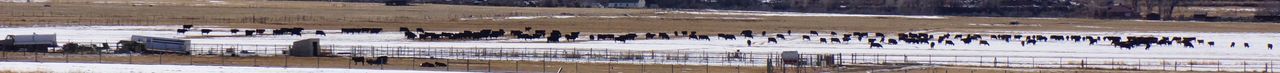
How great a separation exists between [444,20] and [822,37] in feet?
39.5

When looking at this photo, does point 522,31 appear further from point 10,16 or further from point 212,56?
point 212,56

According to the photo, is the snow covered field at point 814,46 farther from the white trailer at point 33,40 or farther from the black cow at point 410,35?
the white trailer at point 33,40

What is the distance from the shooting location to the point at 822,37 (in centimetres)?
5856

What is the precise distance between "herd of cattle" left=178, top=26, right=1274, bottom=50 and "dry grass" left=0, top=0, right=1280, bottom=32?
10.1 feet

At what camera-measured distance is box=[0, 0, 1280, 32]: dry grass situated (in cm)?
6488

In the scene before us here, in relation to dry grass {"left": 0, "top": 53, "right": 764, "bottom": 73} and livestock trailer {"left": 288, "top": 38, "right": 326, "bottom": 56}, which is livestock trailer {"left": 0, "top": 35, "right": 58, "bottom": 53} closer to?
dry grass {"left": 0, "top": 53, "right": 764, "bottom": 73}

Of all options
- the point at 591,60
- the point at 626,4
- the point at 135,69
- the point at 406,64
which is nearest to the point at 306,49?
the point at 406,64

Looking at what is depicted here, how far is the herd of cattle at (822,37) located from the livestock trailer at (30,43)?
992cm

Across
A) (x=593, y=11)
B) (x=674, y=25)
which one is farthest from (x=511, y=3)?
(x=674, y=25)

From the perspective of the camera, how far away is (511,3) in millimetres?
78312

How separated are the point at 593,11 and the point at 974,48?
68.4ft

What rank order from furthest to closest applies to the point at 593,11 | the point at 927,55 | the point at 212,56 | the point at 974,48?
1. the point at 593,11
2. the point at 974,48
3. the point at 927,55
4. the point at 212,56

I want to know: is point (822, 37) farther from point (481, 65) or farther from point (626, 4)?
point (626, 4)

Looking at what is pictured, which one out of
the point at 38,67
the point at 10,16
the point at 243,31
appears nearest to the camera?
the point at 38,67
